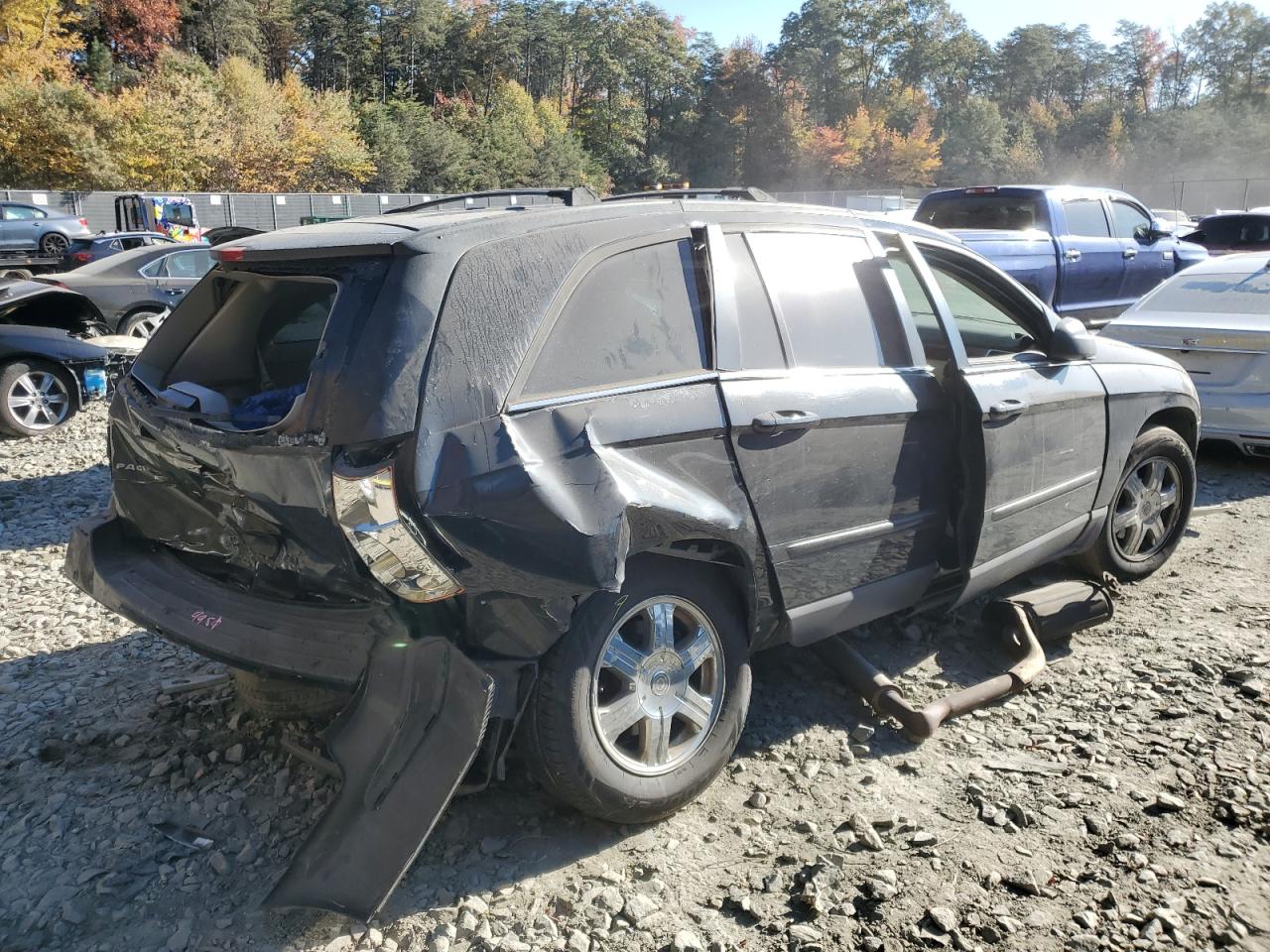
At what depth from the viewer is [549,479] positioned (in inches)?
104

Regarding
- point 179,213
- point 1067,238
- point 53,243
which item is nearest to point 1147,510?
point 1067,238

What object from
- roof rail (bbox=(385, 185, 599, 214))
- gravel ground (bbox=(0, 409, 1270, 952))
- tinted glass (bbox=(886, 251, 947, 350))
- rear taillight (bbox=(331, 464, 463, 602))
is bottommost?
gravel ground (bbox=(0, 409, 1270, 952))

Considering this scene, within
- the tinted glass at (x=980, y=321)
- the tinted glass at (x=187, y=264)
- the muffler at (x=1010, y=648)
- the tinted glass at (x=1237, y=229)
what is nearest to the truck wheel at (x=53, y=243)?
the tinted glass at (x=187, y=264)

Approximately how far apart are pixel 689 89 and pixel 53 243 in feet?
236

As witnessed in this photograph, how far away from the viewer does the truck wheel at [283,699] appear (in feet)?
11.0

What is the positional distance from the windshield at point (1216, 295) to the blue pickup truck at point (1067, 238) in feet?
6.67

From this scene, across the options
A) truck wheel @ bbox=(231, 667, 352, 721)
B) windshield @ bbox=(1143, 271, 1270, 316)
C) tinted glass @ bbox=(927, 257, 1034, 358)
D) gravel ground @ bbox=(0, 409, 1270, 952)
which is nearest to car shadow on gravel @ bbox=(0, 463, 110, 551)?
gravel ground @ bbox=(0, 409, 1270, 952)

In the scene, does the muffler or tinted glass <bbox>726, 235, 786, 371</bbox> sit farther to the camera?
the muffler

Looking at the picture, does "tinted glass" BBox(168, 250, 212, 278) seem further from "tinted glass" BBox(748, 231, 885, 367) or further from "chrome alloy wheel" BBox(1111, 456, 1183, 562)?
"chrome alloy wheel" BBox(1111, 456, 1183, 562)

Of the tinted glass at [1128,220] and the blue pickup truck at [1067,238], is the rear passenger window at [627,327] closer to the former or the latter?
the blue pickup truck at [1067,238]

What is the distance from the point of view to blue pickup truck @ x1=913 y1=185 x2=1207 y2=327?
10047 mm

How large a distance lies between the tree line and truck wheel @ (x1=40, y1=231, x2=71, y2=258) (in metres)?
25.5

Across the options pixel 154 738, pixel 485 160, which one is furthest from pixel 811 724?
pixel 485 160

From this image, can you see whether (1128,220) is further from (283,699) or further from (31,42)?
(31,42)
